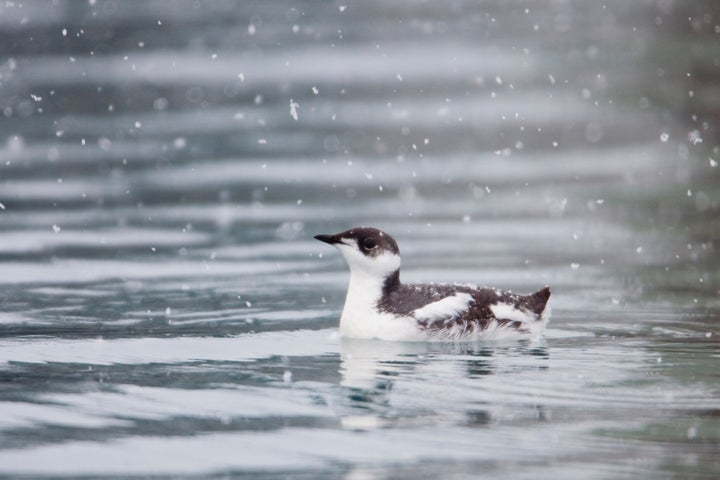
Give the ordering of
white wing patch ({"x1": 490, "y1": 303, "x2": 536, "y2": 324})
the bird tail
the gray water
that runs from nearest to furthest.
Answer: the gray water → white wing patch ({"x1": 490, "y1": 303, "x2": 536, "y2": 324}) → the bird tail

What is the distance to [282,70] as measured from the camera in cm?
2641

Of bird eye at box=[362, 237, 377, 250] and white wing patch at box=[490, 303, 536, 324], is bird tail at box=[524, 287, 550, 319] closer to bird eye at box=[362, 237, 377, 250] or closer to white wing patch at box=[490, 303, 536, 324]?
white wing patch at box=[490, 303, 536, 324]

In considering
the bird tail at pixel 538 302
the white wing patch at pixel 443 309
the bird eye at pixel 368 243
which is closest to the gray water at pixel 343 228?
the bird tail at pixel 538 302

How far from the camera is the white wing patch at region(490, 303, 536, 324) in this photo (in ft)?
43.2

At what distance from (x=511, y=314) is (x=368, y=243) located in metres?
1.33

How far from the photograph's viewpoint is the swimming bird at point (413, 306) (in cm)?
1298

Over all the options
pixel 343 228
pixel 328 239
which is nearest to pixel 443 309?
pixel 328 239

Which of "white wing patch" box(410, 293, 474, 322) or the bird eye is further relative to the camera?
the bird eye

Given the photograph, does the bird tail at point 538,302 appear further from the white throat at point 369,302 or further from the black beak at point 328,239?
the black beak at point 328,239

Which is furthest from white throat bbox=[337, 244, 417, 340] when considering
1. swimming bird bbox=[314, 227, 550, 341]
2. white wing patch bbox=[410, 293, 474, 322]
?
white wing patch bbox=[410, 293, 474, 322]

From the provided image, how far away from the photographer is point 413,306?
13.1 metres

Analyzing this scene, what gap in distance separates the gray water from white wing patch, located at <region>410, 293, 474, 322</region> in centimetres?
40

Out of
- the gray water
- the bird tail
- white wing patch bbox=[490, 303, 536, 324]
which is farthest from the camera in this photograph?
the bird tail

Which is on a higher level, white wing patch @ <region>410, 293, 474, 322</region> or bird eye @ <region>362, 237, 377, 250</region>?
bird eye @ <region>362, 237, 377, 250</region>
